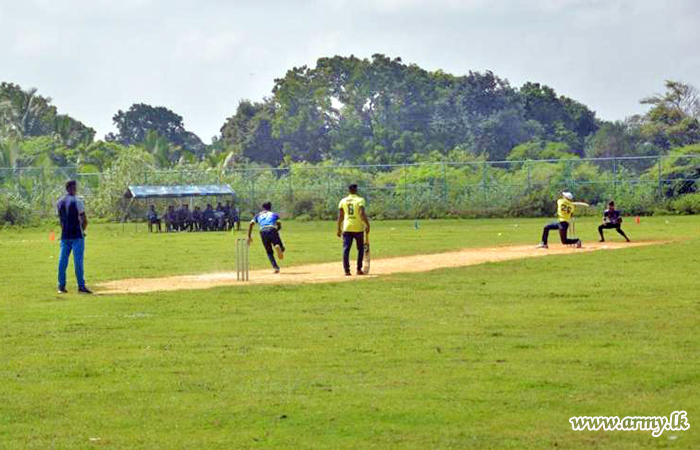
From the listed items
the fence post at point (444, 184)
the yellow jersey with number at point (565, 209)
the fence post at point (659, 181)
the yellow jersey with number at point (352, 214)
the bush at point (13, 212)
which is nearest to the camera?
the yellow jersey with number at point (352, 214)

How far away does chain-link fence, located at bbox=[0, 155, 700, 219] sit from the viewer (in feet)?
229

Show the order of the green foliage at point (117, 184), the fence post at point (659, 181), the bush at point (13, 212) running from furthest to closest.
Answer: the green foliage at point (117, 184) < the bush at point (13, 212) < the fence post at point (659, 181)

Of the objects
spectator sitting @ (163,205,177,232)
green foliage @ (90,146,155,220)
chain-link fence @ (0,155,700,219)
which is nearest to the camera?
spectator sitting @ (163,205,177,232)

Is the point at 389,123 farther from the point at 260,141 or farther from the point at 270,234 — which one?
the point at 270,234

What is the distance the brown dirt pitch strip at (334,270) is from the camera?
27.8 meters

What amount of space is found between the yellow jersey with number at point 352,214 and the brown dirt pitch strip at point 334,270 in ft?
3.18

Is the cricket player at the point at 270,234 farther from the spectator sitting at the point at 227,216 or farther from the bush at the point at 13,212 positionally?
the bush at the point at 13,212

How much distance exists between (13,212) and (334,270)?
4161 centimetres

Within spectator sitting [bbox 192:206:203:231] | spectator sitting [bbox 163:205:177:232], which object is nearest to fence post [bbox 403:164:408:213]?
spectator sitting [bbox 192:206:203:231]

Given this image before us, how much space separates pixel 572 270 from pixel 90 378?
636 inches

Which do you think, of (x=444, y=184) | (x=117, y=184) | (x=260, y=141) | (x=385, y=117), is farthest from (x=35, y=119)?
(x=444, y=184)

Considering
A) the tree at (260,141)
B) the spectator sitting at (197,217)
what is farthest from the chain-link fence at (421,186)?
the tree at (260,141)

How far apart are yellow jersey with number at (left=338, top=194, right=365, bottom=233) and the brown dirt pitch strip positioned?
0.97 meters

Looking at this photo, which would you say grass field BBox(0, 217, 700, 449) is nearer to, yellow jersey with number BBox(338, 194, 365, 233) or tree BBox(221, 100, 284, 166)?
yellow jersey with number BBox(338, 194, 365, 233)
